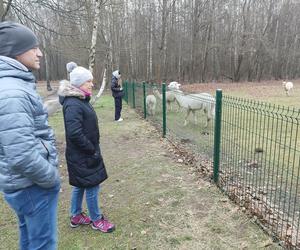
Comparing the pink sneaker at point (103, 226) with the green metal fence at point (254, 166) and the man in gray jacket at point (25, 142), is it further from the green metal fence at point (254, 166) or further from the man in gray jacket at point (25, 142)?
the green metal fence at point (254, 166)

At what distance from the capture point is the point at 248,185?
5.09 meters

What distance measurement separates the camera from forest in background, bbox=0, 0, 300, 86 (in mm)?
30609


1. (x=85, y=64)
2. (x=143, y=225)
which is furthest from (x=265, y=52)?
(x=143, y=225)

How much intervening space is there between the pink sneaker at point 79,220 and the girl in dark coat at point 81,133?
37 cm

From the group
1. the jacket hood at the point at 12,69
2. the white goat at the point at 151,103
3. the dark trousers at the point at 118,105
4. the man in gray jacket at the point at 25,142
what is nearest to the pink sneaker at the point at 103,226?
the man in gray jacket at the point at 25,142

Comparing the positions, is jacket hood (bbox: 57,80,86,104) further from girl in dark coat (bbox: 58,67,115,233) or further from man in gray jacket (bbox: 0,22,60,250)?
man in gray jacket (bbox: 0,22,60,250)

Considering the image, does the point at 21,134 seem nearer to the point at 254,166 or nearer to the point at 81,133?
the point at 81,133

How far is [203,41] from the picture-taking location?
3391 cm

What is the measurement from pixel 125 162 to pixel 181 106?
166 inches

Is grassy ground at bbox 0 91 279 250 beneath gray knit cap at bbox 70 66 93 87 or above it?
beneath

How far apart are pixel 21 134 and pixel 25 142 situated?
6 cm

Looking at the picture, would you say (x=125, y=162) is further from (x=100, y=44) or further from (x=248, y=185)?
(x=100, y=44)

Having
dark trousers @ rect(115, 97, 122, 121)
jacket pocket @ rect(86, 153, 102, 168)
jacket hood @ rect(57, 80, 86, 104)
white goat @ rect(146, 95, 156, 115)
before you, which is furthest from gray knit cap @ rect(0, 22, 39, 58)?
dark trousers @ rect(115, 97, 122, 121)

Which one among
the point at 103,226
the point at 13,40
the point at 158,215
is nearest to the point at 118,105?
the point at 158,215
